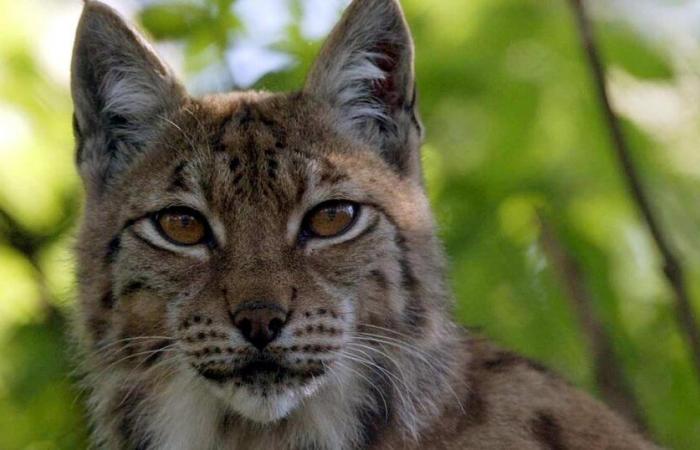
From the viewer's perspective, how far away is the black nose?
7.26 meters

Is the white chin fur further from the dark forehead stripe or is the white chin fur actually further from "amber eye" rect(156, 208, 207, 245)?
the dark forehead stripe

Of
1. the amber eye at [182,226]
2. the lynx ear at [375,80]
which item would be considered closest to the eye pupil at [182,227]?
the amber eye at [182,226]

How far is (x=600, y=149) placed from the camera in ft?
31.5

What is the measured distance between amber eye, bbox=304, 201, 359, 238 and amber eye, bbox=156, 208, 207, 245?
1.80ft

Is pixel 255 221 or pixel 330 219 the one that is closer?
pixel 255 221

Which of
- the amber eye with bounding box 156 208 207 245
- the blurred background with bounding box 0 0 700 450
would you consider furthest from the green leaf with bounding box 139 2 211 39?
the amber eye with bounding box 156 208 207 245

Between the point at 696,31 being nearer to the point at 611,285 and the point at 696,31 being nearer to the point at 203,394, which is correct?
the point at 611,285

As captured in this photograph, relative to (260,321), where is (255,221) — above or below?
above

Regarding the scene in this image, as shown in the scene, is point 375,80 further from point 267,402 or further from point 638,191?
point 267,402

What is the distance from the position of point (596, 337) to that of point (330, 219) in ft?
5.61

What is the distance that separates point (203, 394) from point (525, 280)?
8.48 ft

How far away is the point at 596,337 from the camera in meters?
8.52

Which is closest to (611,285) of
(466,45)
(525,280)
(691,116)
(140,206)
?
(525,280)

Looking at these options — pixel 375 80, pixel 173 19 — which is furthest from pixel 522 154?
pixel 173 19
